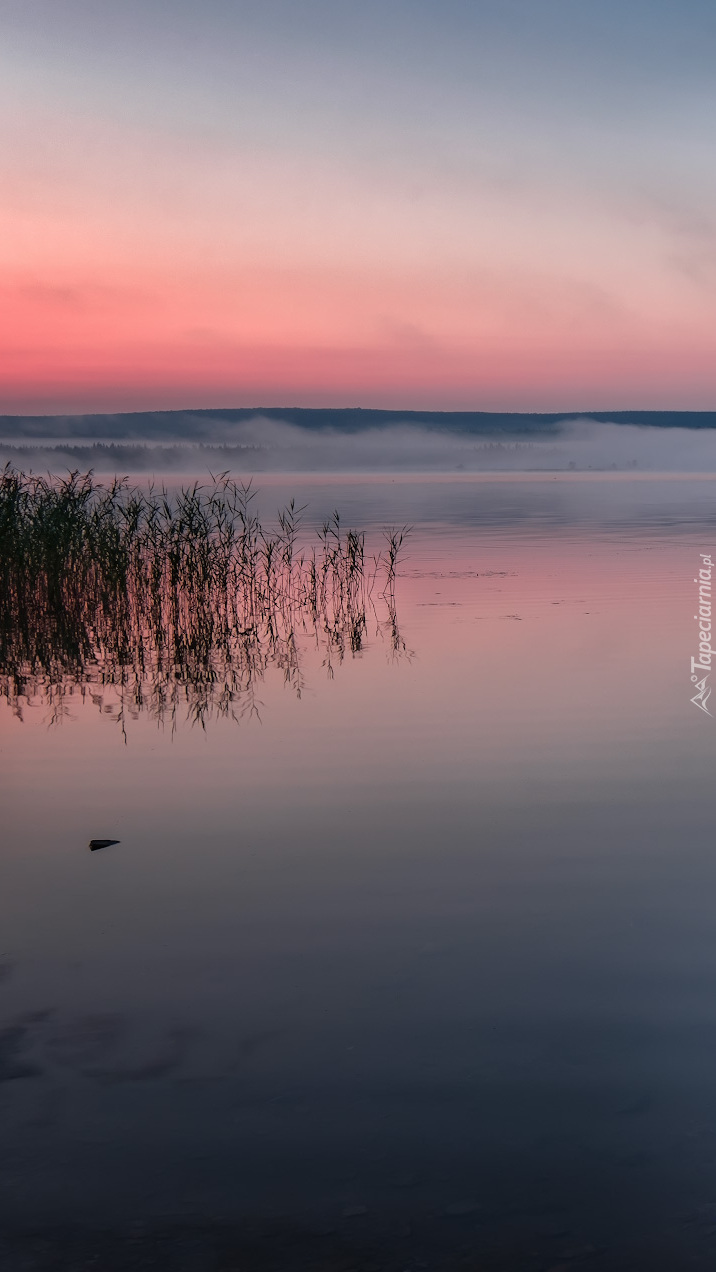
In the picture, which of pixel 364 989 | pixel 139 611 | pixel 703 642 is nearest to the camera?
pixel 364 989

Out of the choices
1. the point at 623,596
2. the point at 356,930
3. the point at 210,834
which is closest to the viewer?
the point at 356,930

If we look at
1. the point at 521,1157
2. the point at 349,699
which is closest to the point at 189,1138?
the point at 521,1157

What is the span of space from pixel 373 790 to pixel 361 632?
700 centimetres

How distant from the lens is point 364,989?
416 centimetres

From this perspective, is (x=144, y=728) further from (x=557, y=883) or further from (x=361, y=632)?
(x=361, y=632)

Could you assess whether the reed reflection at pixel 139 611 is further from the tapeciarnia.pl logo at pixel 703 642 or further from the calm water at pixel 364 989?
the tapeciarnia.pl logo at pixel 703 642

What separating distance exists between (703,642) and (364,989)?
8535mm

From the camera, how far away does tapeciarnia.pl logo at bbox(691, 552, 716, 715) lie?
9.23 metres

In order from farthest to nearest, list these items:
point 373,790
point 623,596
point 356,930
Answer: point 623,596, point 373,790, point 356,930

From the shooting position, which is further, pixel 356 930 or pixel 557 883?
pixel 557 883

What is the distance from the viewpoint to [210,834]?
6051 millimetres

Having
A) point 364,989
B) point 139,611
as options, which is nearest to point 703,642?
point 139,611

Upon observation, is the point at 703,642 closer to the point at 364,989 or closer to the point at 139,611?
the point at 139,611

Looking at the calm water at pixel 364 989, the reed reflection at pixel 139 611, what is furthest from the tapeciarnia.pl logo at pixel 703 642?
the reed reflection at pixel 139 611
